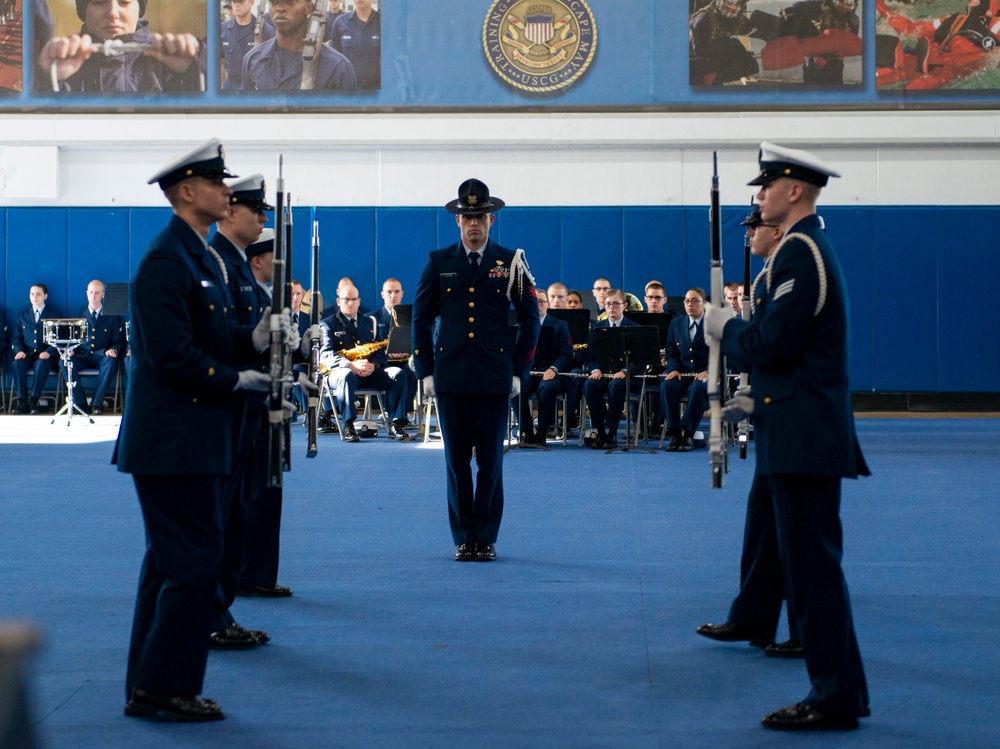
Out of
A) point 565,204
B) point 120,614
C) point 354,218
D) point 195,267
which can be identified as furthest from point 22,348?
point 195,267

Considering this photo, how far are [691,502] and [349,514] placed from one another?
2.36m

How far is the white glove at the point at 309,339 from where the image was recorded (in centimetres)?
516

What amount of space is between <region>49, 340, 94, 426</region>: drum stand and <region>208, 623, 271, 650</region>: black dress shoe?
11223 millimetres

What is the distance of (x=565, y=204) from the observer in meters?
18.0

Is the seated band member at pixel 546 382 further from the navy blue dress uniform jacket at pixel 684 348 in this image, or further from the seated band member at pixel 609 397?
the navy blue dress uniform jacket at pixel 684 348

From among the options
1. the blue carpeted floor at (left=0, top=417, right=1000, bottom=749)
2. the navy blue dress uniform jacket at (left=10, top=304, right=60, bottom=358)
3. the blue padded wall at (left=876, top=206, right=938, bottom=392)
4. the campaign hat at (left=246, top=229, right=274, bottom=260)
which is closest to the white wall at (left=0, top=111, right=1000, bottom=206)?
the blue padded wall at (left=876, top=206, right=938, bottom=392)

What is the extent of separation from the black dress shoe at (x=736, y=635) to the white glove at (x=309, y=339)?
2052 millimetres

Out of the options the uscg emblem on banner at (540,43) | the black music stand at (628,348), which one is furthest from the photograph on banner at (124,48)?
the black music stand at (628,348)

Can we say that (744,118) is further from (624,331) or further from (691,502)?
(691,502)

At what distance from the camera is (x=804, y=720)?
3553 mm

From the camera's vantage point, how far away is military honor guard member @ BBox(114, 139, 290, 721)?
144 inches

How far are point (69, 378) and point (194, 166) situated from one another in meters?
12.3

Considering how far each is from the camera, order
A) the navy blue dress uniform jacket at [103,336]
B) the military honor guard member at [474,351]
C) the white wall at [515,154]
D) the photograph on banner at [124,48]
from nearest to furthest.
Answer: the military honor guard member at [474,351] → the navy blue dress uniform jacket at [103,336] → the white wall at [515,154] → the photograph on banner at [124,48]

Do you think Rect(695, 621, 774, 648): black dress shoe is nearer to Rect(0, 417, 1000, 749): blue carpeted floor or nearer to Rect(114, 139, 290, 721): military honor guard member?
Rect(0, 417, 1000, 749): blue carpeted floor
